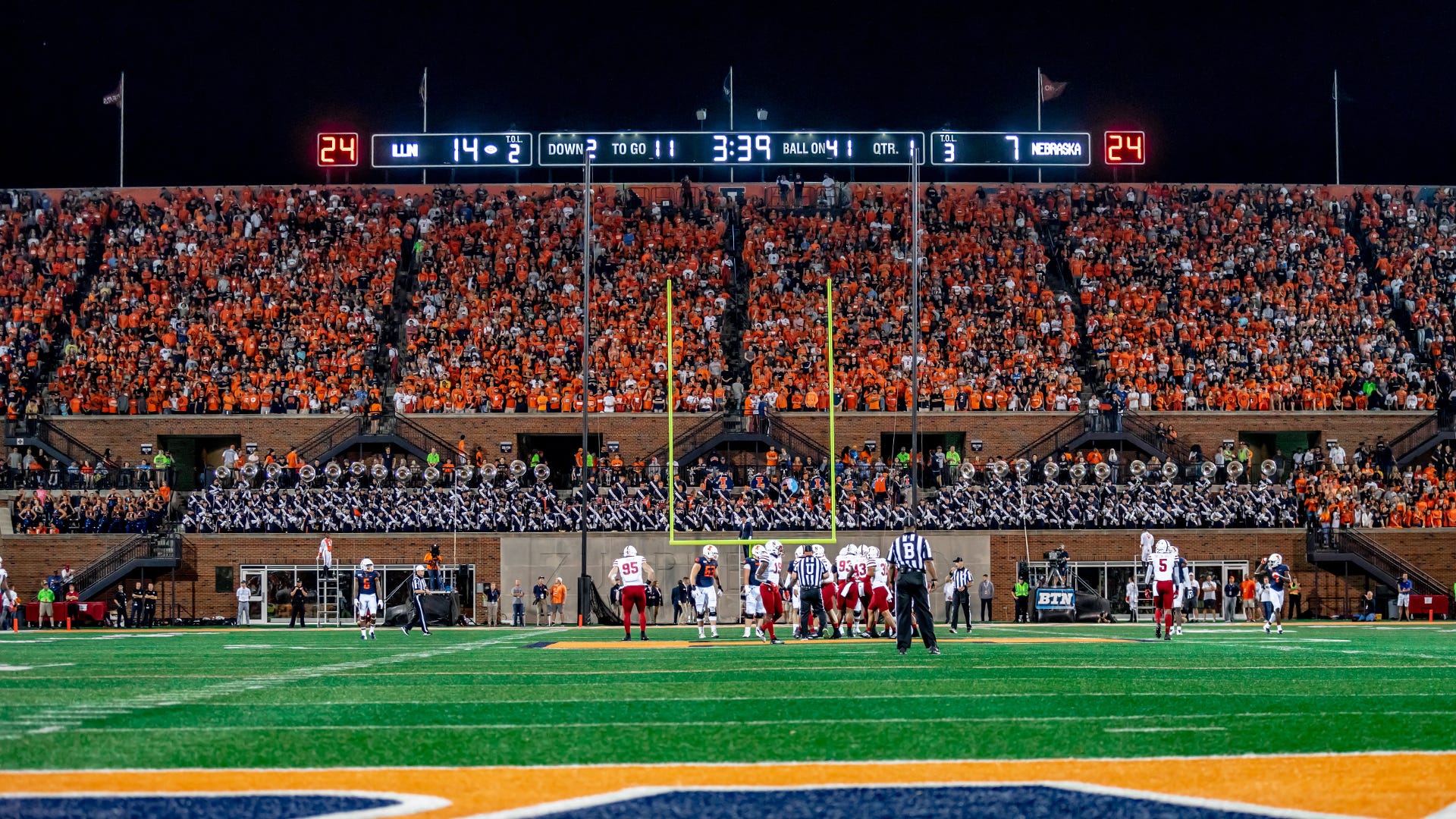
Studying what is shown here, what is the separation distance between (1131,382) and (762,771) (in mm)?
33912

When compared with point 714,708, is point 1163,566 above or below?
above

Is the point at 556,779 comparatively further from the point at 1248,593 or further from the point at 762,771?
the point at 1248,593

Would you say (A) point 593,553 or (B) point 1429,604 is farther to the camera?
(A) point 593,553

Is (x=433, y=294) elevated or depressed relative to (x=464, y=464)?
elevated

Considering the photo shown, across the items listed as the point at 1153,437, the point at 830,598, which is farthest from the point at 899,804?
the point at 1153,437

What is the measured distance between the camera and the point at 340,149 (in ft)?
154

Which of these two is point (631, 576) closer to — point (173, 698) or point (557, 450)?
point (173, 698)

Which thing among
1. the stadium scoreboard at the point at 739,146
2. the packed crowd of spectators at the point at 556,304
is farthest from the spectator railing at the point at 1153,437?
the stadium scoreboard at the point at 739,146

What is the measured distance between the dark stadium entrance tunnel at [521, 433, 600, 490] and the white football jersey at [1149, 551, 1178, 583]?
19.0 metres

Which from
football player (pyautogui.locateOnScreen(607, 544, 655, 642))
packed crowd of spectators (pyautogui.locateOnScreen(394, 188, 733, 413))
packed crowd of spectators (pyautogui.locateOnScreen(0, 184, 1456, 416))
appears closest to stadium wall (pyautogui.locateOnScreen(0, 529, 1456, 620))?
packed crowd of spectators (pyautogui.locateOnScreen(0, 184, 1456, 416))

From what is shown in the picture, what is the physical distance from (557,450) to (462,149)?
34.8ft

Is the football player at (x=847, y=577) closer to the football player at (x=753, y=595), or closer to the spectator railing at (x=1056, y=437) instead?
the football player at (x=753, y=595)

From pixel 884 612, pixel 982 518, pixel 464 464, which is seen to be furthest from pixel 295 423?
pixel 884 612

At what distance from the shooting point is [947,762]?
6859mm
